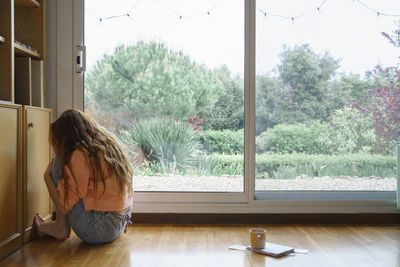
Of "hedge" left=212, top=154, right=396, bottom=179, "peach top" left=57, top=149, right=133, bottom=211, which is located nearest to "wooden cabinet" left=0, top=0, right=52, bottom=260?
"peach top" left=57, top=149, right=133, bottom=211

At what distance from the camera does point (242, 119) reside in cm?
336

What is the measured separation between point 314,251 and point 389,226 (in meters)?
0.96

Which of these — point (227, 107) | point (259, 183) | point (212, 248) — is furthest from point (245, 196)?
point (212, 248)

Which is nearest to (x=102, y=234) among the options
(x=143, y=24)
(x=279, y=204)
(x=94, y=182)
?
(x=94, y=182)

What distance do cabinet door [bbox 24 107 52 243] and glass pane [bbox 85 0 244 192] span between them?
1.60ft

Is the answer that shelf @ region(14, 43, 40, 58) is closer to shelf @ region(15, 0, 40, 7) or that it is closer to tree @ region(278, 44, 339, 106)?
shelf @ region(15, 0, 40, 7)

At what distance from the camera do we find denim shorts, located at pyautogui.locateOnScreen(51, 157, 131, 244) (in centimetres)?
255

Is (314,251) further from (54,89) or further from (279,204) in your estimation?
(54,89)

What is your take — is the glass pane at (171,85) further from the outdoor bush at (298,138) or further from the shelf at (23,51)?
the shelf at (23,51)

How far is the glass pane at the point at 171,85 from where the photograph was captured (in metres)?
3.32

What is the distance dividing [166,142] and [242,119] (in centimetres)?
59

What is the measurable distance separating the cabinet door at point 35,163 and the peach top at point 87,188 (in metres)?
0.24

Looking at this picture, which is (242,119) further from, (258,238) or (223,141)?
(258,238)

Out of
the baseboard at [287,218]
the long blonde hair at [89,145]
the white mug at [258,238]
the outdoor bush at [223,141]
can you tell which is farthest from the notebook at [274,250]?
the outdoor bush at [223,141]
